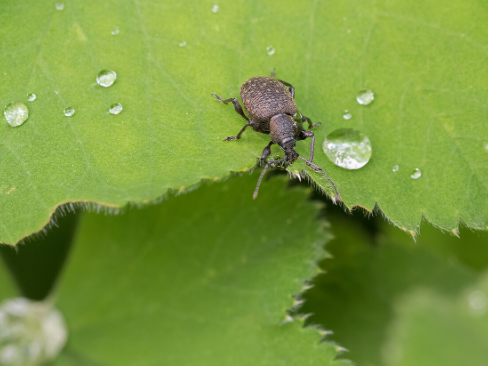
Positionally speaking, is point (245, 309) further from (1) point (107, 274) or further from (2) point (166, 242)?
(1) point (107, 274)

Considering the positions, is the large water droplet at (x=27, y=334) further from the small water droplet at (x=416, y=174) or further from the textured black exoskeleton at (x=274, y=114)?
the small water droplet at (x=416, y=174)

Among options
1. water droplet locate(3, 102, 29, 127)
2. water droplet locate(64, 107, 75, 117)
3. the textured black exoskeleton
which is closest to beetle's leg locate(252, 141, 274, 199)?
the textured black exoskeleton

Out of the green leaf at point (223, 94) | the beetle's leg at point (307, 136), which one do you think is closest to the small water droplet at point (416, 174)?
the green leaf at point (223, 94)

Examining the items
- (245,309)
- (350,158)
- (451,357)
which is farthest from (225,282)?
(451,357)

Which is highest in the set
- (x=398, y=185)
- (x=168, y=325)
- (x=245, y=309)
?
(x=398, y=185)

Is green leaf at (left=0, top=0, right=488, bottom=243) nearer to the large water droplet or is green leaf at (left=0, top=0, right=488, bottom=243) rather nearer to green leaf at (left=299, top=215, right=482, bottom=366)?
green leaf at (left=299, top=215, right=482, bottom=366)
